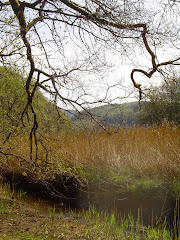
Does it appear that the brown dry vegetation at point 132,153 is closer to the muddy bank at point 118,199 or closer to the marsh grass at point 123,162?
the marsh grass at point 123,162

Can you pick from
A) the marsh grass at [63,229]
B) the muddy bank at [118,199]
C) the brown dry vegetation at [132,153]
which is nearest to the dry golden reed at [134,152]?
the brown dry vegetation at [132,153]

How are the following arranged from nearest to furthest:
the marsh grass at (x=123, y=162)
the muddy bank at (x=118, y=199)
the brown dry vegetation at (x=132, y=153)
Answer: the marsh grass at (x=123, y=162) → the muddy bank at (x=118, y=199) → the brown dry vegetation at (x=132, y=153)

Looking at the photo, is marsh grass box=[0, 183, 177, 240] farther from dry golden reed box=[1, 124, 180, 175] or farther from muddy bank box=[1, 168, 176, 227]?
dry golden reed box=[1, 124, 180, 175]

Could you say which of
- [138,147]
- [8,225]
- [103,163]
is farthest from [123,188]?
[8,225]

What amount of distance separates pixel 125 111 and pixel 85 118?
0.69 m

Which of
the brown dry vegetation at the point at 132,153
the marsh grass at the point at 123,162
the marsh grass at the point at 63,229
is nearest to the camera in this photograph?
the marsh grass at the point at 63,229

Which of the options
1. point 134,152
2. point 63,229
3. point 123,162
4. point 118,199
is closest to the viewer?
point 63,229

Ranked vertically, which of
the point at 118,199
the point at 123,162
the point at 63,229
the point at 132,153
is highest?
the point at 132,153

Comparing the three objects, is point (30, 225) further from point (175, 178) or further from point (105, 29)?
point (105, 29)

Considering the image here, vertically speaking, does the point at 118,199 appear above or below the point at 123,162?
below

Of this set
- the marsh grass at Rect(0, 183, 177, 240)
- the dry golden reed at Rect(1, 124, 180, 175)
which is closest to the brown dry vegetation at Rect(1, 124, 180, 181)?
the dry golden reed at Rect(1, 124, 180, 175)

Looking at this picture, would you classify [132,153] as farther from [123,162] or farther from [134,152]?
[123,162]

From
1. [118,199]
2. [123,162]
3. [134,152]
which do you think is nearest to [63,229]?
[118,199]

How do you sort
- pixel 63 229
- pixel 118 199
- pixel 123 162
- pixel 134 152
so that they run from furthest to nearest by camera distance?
pixel 134 152 → pixel 123 162 → pixel 118 199 → pixel 63 229
